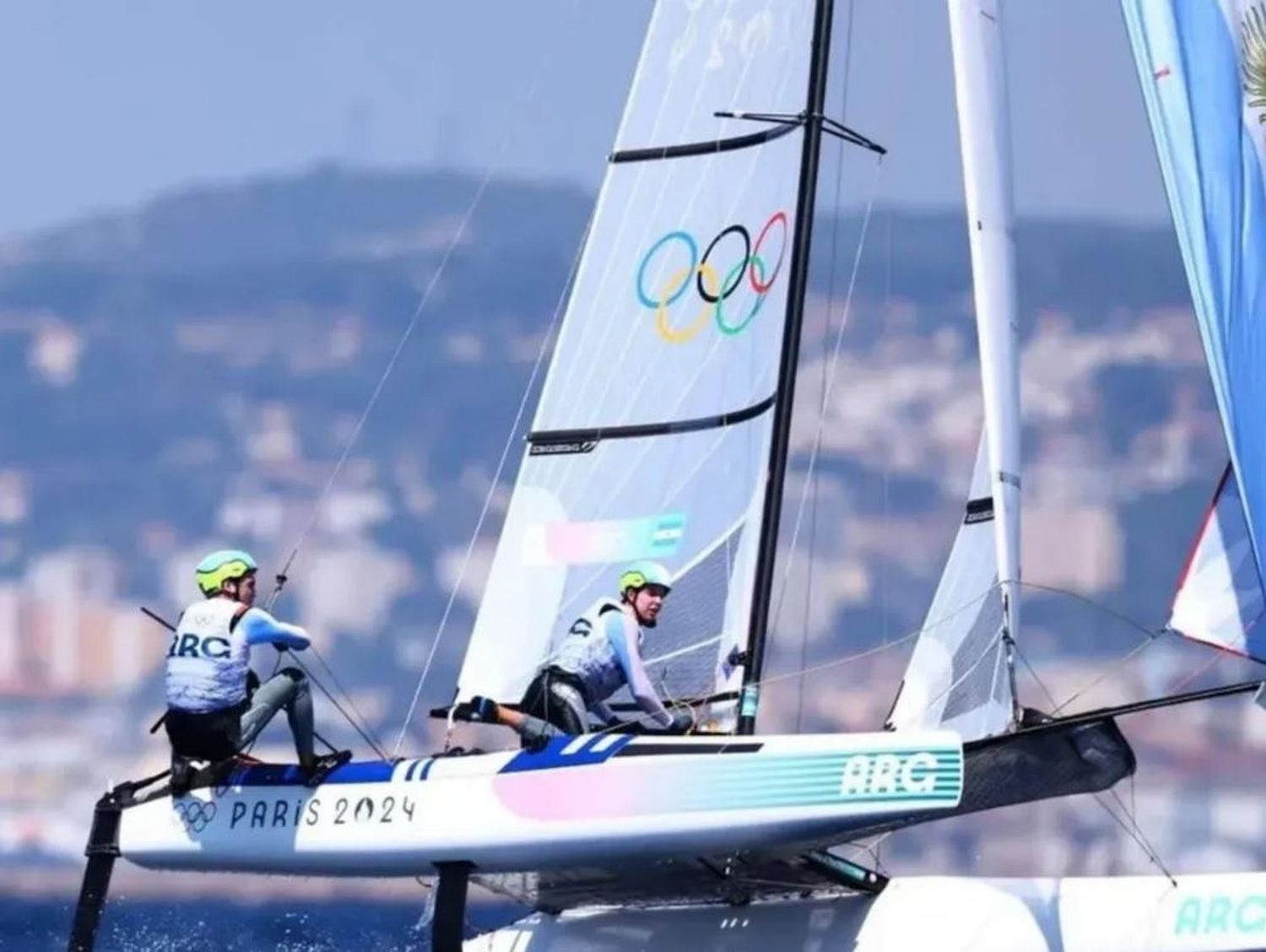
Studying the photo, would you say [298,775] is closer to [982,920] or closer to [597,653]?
[597,653]

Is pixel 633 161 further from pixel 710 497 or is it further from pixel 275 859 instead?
pixel 275 859

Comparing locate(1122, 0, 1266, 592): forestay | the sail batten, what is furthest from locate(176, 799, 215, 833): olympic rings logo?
locate(1122, 0, 1266, 592): forestay

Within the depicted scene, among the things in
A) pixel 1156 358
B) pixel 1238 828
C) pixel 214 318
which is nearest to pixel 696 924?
pixel 1238 828

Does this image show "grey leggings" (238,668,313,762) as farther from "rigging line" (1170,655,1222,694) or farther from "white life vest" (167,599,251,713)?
"rigging line" (1170,655,1222,694)

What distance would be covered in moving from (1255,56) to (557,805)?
2781 millimetres

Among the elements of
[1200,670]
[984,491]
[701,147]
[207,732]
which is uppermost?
[701,147]

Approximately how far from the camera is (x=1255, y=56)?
10.0 meters

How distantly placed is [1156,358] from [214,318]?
410 inches

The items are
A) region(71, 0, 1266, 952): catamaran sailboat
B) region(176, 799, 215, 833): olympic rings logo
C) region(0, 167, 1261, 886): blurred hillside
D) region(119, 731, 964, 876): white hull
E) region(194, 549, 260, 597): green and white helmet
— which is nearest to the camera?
region(119, 731, 964, 876): white hull

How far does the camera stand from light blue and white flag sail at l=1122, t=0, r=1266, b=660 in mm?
9711

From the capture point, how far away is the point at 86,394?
31.6m

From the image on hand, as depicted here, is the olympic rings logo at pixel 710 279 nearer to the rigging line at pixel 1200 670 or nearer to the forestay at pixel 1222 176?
the forestay at pixel 1222 176

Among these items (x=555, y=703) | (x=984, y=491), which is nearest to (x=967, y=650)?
(x=984, y=491)

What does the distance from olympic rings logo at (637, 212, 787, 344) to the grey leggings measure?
1.71 m
